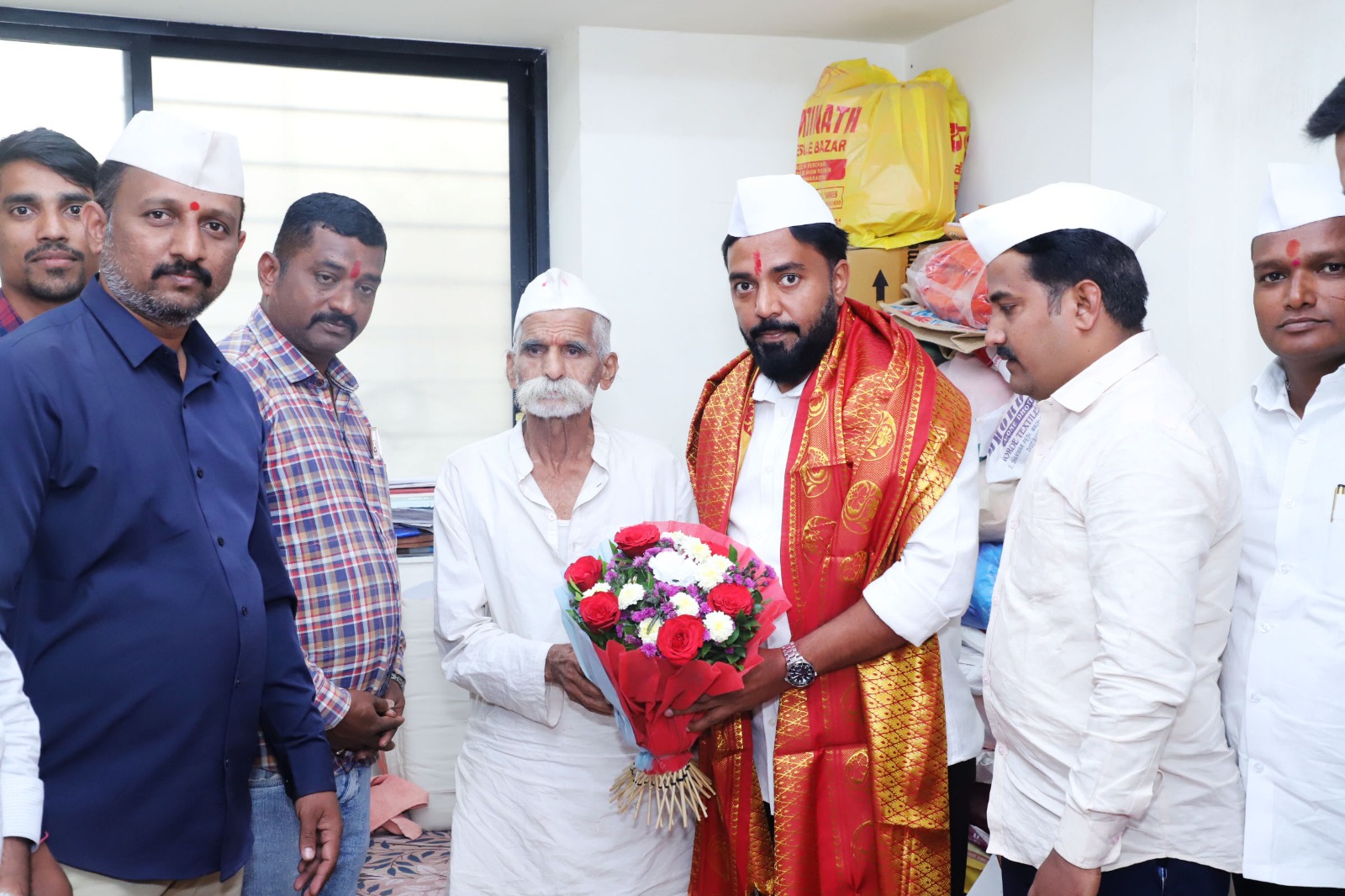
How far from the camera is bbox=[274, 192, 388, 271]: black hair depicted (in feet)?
8.83

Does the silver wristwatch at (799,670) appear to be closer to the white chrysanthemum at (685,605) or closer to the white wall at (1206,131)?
the white chrysanthemum at (685,605)

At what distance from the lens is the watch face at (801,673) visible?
2344 millimetres

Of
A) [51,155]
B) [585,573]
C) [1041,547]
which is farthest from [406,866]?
[1041,547]

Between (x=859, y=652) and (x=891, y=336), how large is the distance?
0.74 metres

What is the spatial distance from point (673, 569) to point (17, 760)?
1.13 metres

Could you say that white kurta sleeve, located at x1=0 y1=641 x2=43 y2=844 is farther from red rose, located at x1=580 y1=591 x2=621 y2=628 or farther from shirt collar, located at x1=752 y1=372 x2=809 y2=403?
shirt collar, located at x1=752 y1=372 x2=809 y2=403

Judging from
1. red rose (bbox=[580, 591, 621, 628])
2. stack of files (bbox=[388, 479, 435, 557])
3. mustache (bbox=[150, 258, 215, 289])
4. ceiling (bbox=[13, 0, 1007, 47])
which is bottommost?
stack of files (bbox=[388, 479, 435, 557])

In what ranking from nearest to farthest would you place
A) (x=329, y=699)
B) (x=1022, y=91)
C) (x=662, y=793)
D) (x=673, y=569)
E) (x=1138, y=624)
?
1. (x=1138, y=624)
2. (x=673, y=569)
3. (x=329, y=699)
4. (x=662, y=793)
5. (x=1022, y=91)

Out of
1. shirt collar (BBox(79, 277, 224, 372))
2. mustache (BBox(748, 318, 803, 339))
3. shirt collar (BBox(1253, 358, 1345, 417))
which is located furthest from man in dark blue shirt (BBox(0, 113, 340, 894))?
shirt collar (BBox(1253, 358, 1345, 417))

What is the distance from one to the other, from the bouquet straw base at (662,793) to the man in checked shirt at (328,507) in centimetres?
53

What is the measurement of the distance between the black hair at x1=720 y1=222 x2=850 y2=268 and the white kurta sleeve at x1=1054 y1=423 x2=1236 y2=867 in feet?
3.53

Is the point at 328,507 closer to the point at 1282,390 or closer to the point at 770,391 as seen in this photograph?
the point at 770,391

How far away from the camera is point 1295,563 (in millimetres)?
1893

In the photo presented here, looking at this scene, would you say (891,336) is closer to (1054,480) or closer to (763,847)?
(1054,480)
